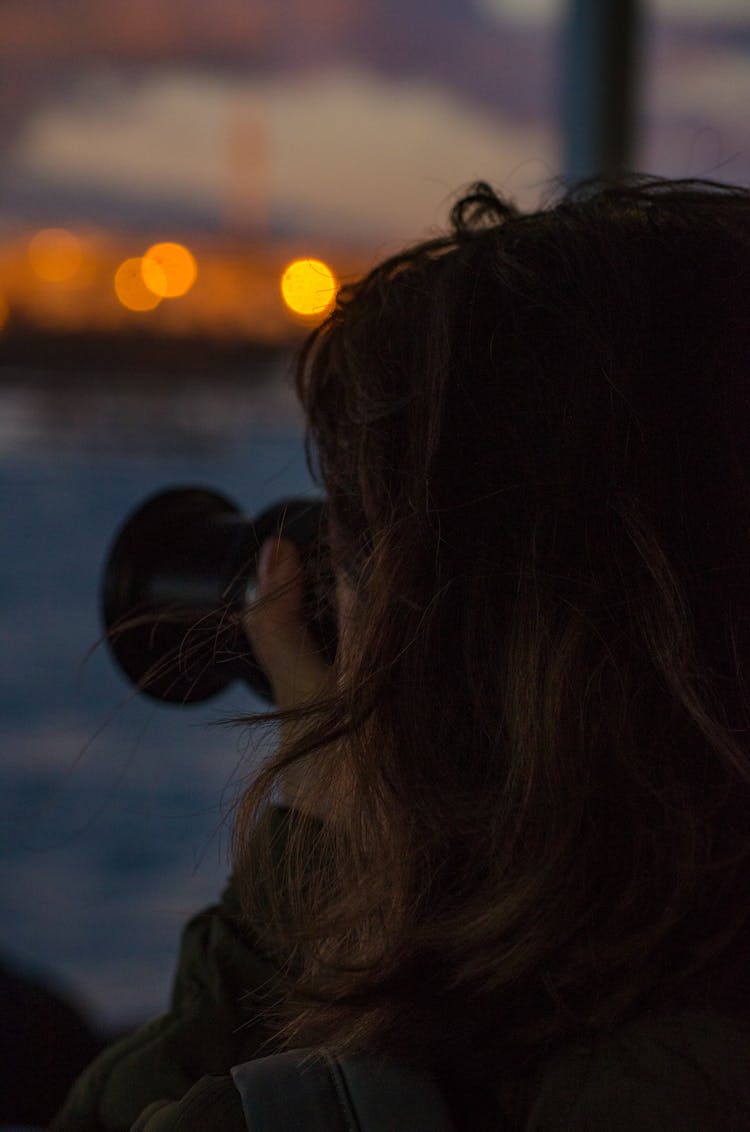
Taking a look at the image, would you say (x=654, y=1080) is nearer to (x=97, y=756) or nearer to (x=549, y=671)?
(x=549, y=671)

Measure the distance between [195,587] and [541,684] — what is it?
11.8 inches

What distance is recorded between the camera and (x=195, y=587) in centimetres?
80

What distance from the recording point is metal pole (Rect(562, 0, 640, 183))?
1.57 metres

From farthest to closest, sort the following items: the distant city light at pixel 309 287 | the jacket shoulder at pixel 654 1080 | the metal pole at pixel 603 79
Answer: the metal pole at pixel 603 79 → the distant city light at pixel 309 287 → the jacket shoulder at pixel 654 1080

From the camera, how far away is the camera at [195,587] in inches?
27.8

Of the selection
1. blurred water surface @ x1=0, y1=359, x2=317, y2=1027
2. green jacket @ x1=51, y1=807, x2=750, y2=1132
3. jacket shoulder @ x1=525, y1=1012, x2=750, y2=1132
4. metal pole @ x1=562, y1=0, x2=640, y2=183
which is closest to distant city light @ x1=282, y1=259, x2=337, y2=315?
blurred water surface @ x1=0, y1=359, x2=317, y2=1027

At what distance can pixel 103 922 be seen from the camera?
277 cm

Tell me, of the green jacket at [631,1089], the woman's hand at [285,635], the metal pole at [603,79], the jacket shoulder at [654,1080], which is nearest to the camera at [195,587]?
the woman's hand at [285,635]

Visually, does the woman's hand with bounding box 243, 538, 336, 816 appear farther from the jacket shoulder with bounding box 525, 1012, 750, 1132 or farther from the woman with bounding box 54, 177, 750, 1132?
the jacket shoulder with bounding box 525, 1012, 750, 1132

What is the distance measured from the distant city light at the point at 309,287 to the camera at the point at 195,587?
0.13m

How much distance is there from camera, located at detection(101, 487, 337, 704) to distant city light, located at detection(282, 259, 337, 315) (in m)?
0.13

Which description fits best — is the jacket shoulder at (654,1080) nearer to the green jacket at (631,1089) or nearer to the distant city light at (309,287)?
the green jacket at (631,1089)

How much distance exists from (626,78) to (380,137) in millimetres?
320

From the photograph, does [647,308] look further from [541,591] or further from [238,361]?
[238,361]
